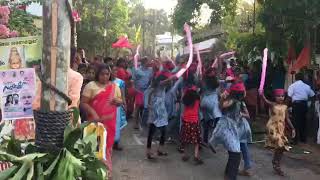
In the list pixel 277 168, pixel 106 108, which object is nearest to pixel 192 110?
pixel 277 168

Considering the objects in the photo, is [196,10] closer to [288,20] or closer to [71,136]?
[288,20]

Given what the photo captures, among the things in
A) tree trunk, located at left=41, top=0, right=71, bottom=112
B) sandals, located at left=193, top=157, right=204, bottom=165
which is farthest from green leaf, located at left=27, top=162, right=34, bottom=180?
sandals, located at left=193, top=157, right=204, bottom=165

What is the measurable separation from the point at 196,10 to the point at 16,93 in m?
17.7

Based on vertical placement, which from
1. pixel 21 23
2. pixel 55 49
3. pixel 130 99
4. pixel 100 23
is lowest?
pixel 130 99

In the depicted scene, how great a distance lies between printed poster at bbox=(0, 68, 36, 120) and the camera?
4.62 m

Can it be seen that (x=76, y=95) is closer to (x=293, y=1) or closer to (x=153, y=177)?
(x=153, y=177)

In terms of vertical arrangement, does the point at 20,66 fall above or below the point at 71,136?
above

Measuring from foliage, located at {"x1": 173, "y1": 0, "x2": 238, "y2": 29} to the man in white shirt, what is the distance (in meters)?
9.38

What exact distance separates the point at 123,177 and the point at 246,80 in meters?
7.30

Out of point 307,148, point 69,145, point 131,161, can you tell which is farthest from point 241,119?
point 69,145

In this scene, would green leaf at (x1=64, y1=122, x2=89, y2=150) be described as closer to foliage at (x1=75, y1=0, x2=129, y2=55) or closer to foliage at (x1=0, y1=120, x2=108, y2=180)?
foliage at (x1=0, y1=120, x2=108, y2=180)

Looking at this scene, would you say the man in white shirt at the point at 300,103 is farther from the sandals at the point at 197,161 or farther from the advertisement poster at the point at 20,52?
the advertisement poster at the point at 20,52

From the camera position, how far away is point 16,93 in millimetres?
4633

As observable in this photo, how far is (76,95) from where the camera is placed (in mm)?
4812
